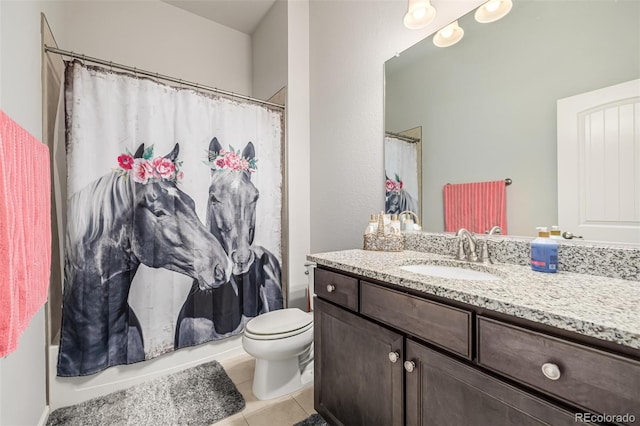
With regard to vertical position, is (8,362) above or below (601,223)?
below

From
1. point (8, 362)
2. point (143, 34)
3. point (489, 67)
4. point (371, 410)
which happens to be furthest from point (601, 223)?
point (143, 34)

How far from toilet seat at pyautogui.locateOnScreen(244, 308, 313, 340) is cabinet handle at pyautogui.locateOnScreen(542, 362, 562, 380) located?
118 cm

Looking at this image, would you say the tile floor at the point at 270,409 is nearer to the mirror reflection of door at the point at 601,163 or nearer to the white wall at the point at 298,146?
the white wall at the point at 298,146

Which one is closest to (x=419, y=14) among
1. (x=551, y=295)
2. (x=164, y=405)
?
(x=551, y=295)

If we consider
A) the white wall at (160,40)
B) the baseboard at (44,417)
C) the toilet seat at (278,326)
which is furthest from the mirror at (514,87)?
the baseboard at (44,417)

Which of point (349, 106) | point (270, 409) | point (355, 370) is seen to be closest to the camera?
point (355, 370)

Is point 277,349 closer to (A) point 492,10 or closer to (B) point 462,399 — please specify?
(B) point 462,399

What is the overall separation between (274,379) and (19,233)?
1334mm

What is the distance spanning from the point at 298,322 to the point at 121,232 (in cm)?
117

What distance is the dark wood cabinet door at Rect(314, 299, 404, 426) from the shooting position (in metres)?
0.95

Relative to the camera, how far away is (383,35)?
1.64 meters

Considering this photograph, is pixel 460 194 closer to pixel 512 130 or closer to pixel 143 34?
pixel 512 130

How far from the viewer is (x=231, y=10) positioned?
8.07 feet

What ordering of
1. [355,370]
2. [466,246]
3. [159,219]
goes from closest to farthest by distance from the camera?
[355,370] < [466,246] < [159,219]
